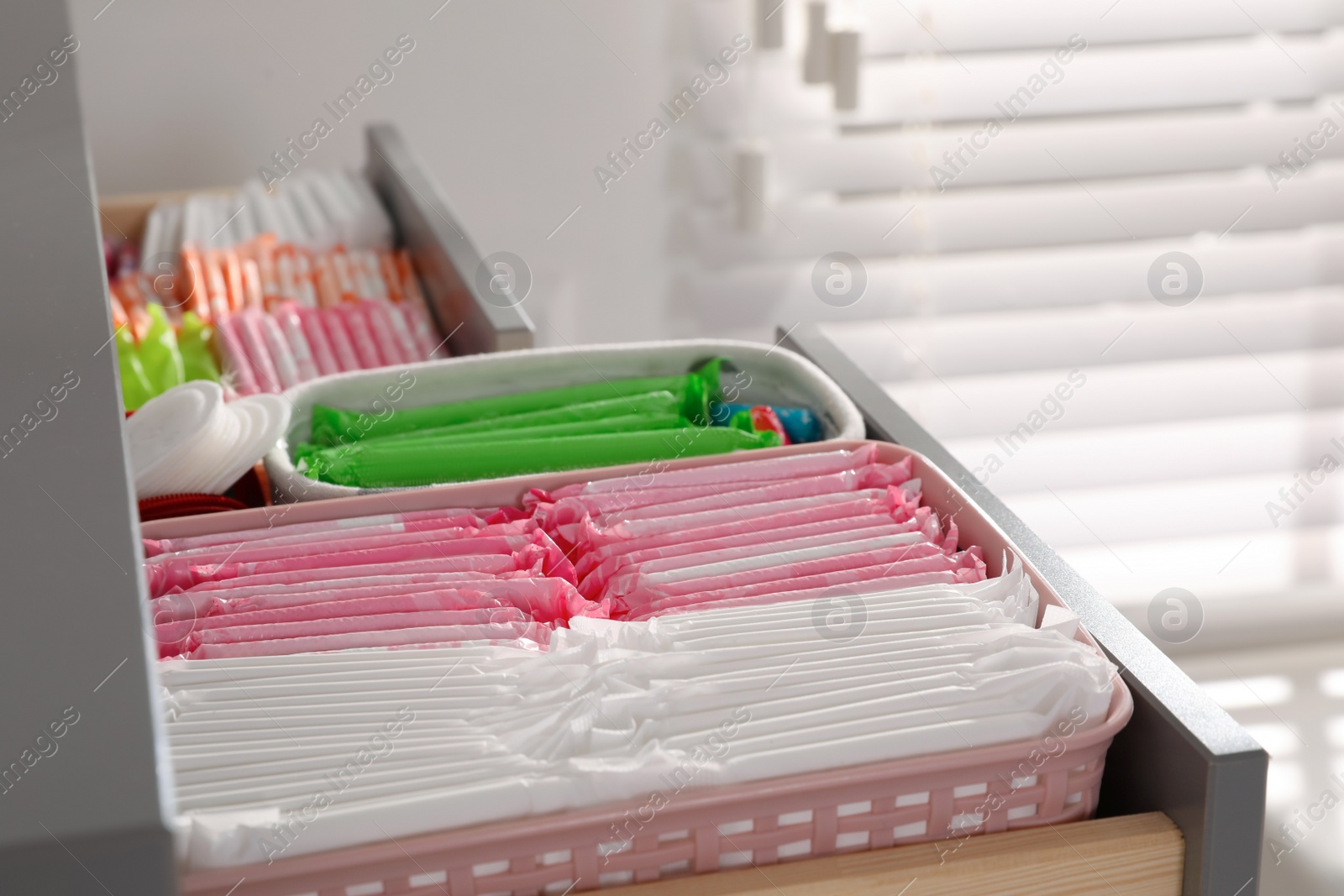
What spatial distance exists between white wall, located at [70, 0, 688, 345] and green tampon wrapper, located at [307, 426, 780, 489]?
1.86 meters

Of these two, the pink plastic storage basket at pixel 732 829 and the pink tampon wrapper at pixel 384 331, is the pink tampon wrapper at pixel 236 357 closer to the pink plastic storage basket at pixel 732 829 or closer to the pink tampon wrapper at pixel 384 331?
the pink tampon wrapper at pixel 384 331

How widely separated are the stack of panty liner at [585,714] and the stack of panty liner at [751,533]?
0.07 m

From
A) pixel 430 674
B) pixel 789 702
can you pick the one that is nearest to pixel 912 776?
pixel 789 702

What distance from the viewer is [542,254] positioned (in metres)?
3.21

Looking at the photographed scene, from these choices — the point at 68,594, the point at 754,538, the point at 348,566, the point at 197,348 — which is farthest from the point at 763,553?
the point at 197,348

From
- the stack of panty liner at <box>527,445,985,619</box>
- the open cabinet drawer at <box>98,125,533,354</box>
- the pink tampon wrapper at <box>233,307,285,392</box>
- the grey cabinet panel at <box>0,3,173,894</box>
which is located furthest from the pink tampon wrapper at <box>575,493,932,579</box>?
the pink tampon wrapper at <box>233,307,285,392</box>

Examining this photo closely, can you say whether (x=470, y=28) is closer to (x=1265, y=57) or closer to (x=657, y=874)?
(x=1265, y=57)

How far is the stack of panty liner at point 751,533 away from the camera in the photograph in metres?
1.10

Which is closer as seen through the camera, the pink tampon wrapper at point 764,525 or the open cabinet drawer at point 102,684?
the open cabinet drawer at point 102,684

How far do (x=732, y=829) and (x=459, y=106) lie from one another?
2478mm

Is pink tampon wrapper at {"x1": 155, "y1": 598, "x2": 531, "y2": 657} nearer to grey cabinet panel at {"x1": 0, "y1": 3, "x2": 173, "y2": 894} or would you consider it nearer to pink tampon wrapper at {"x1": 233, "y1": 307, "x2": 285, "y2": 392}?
grey cabinet panel at {"x1": 0, "y1": 3, "x2": 173, "y2": 894}

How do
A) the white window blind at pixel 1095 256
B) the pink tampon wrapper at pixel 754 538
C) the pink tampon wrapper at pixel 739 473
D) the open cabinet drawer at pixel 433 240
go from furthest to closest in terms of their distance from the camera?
the white window blind at pixel 1095 256 < the open cabinet drawer at pixel 433 240 < the pink tampon wrapper at pixel 739 473 < the pink tampon wrapper at pixel 754 538

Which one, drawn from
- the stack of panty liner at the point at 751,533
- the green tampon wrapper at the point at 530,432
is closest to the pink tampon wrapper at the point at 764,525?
the stack of panty liner at the point at 751,533

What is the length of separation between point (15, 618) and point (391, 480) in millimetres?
731
